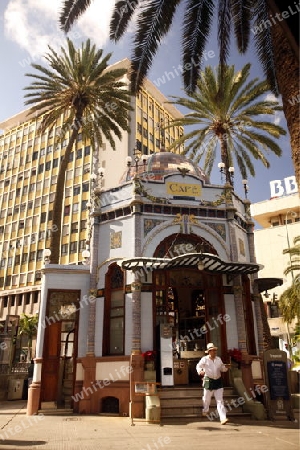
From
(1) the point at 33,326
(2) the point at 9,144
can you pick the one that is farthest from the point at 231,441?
(2) the point at 9,144

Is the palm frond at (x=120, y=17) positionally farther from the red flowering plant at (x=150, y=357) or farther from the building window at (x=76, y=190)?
the building window at (x=76, y=190)

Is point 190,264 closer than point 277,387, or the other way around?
point 277,387

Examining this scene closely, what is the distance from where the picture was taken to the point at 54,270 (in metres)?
16.4

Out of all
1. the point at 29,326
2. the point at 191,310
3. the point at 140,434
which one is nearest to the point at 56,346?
the point at 191,310

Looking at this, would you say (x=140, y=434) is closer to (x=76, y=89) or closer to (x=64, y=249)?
(x=76, y=89)

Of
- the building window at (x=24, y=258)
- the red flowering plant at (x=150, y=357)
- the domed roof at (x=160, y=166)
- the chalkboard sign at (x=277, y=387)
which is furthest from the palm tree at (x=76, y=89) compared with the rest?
the building window at (x=24, y=258)

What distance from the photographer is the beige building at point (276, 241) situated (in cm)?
4556

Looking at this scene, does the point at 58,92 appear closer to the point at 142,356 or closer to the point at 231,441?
the point at 142,356

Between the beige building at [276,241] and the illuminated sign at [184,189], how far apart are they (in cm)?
2690

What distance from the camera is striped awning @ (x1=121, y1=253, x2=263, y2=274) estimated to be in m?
14.2

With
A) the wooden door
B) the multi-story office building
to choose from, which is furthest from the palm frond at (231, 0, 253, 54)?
the multi-story office building

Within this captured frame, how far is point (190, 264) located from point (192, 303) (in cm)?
499

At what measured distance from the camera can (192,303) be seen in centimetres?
1953

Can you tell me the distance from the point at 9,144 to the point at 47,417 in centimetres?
5993
